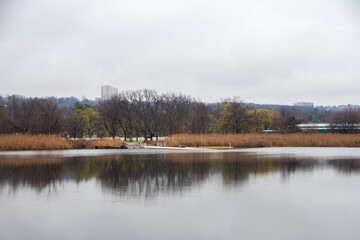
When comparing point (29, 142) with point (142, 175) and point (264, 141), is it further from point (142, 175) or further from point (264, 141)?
point (264, 141)

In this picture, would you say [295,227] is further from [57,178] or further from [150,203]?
[57,178]

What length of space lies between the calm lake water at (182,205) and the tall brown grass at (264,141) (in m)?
24.4

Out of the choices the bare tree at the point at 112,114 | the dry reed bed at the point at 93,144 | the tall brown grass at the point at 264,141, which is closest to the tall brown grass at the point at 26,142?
the dry reed bed at the point at 93,144

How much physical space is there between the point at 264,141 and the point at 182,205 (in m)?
34.6

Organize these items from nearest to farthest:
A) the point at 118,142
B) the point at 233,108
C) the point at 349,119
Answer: the point at 118,142, the point at 233,108, the point at 349,119

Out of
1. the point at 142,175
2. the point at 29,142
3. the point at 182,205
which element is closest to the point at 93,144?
the point at 29,142

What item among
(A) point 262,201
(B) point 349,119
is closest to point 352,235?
(A) point 262,201

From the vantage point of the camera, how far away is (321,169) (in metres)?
20.1

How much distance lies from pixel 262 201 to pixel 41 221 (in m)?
6.34

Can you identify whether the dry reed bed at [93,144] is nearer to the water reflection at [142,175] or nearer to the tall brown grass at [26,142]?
the tall brown grass at [26,142]

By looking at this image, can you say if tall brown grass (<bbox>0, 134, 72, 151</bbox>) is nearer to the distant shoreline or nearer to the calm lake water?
the distant shoreline

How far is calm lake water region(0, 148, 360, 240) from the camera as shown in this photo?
897 cm

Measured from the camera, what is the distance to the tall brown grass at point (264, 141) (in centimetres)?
4359

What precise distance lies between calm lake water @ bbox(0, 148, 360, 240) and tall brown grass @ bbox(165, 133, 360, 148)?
24422 mm
